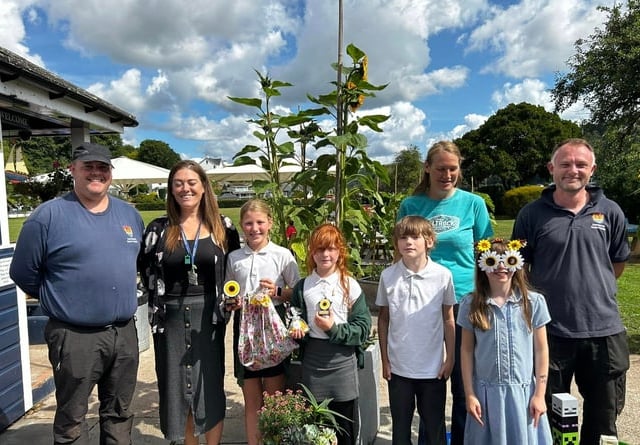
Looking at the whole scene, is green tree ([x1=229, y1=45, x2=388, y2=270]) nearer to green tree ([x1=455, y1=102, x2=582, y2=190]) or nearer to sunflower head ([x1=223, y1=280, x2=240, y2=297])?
sunflower head ([x1=223, y1=280, x2=240, y2=297])

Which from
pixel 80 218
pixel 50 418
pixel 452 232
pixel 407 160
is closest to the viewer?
pixel 80 218

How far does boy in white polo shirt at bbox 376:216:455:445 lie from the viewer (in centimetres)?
233

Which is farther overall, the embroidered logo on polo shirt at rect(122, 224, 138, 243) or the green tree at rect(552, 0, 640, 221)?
the green tree at rect(552, 0, 640, 221)

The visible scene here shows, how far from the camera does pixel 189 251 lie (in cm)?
247

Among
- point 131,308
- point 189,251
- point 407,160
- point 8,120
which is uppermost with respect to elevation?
point 407,160

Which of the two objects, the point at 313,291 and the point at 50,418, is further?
the point at 50,418

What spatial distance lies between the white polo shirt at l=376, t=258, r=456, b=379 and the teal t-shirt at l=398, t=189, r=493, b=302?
144 millimetres

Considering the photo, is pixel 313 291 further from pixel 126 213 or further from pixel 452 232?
pixel 126 213

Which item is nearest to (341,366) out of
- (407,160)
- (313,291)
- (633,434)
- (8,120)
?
(313,291)

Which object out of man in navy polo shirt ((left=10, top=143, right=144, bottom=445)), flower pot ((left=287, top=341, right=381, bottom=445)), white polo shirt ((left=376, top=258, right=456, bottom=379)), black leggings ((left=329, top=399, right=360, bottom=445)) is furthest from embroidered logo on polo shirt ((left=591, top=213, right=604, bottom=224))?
man in navy polo shirt ((left=10, top=143, right=144, bottom=445))

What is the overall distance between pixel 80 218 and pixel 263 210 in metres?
0.92

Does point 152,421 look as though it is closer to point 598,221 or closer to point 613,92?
point 598,221

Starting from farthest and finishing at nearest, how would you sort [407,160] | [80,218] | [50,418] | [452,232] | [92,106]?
[407,160], [92,106], [50,418], [452,232], [80,218]

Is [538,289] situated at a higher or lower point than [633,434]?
higher
